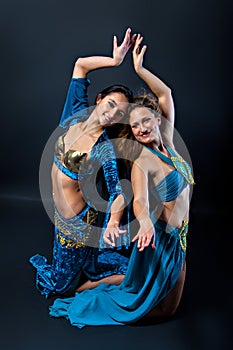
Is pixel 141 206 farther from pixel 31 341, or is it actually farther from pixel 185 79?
pixel 185 79

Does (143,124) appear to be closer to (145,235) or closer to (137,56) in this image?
(137,56)

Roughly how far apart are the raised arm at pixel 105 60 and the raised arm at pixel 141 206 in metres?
0.44

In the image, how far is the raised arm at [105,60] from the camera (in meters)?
2.26

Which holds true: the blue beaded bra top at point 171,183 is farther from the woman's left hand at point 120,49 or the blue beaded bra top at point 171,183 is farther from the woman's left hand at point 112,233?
the woman's left hand at point 120,49

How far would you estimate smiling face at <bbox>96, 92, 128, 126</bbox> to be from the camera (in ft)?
7.27

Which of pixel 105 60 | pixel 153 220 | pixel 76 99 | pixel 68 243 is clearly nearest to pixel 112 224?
pixel 153 220

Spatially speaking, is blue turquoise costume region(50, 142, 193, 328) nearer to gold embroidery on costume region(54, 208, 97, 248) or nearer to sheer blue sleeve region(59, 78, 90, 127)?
gold embroidery on costume region(54, 208, 97, 248)

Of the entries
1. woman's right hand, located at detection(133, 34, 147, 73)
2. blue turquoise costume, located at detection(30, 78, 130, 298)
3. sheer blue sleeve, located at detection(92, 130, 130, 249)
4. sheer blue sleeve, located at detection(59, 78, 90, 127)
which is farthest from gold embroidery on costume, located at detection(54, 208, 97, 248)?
woman's right hand, located at detection(133, 34, 147, 73)

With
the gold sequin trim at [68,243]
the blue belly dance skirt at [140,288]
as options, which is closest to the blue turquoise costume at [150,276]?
the blue belly dance skirt at [140,288]

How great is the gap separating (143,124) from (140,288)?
67cm

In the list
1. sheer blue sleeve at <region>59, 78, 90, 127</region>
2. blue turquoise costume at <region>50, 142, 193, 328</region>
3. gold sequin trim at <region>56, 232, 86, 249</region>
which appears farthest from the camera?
gold sequin trim at <region>56, 232, 86, 249</region>

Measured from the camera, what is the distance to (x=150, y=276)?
2.22 meters
